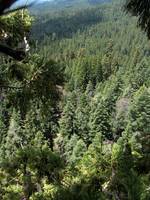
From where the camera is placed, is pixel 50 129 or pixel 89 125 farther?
pixel 50 129

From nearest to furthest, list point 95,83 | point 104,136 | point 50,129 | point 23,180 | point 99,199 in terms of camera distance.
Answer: point 99,199 → point 23,180 → point 104,136 → point 50,129 → point 95,83

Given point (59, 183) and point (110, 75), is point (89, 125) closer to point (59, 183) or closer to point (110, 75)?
point (110, 75)

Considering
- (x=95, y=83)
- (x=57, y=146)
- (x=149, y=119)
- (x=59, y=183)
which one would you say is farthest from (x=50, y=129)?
(x=59, y=183)

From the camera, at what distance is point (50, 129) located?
95.9 meters

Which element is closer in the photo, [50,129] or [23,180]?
[23,180]

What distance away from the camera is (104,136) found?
288 ft

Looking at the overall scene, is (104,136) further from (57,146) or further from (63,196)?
(63,196)

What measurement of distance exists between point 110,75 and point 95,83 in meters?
8.73

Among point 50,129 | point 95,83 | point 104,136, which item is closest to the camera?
point 104,136

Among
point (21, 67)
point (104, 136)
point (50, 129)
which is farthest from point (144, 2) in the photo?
point (50, 129)

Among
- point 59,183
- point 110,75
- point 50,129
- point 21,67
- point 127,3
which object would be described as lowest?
point 110,75

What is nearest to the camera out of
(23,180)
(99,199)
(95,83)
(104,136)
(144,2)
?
(99,199)

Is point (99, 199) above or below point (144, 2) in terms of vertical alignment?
below

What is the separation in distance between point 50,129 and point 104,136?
13.1 meters
